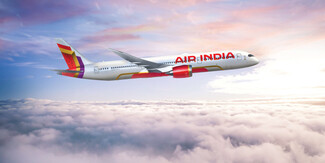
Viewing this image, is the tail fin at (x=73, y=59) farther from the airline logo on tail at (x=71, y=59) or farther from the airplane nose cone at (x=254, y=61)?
the airplane nose cone at (x=254, y=61)

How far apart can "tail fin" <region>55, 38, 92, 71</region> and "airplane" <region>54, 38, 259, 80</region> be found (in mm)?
2655

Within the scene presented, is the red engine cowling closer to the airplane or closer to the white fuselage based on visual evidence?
the airplane

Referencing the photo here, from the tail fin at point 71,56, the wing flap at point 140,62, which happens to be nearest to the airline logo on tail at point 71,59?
the tail fin at point 71,56

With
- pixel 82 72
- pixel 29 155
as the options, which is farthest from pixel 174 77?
pixel 29 155

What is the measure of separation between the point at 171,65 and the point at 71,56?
2064 cm

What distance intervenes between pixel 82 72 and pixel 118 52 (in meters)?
10.5

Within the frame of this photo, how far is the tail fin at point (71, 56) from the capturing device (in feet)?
125

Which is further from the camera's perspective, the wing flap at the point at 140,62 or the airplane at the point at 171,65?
the airplane at the point at 171,65

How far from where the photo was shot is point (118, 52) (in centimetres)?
3103

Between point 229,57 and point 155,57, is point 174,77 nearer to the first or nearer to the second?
point 155,57

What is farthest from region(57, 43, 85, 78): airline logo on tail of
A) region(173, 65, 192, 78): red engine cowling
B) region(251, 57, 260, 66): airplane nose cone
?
region(251, 57, 260, 66): airplane nose cone

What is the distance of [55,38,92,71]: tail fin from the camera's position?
1503 inches

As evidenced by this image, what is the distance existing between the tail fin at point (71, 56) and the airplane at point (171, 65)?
2.65 meters

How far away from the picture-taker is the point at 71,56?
127 ft
